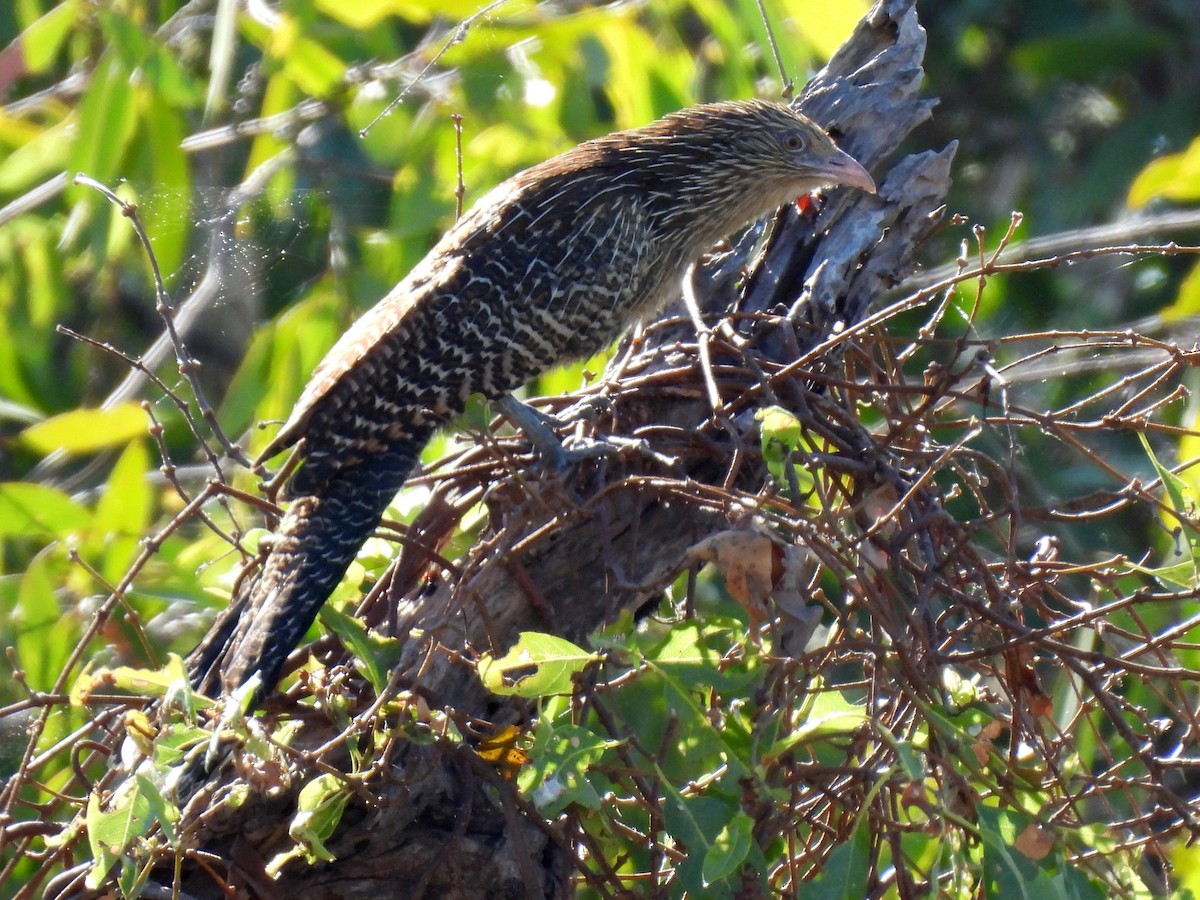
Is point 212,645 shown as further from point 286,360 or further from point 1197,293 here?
point 1197,293

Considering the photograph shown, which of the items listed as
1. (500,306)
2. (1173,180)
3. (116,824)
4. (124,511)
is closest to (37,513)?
(124,511)

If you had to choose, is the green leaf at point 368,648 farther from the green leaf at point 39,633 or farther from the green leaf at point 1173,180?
the green leaf at point 1173,180

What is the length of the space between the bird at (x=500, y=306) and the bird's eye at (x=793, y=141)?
0.01 m

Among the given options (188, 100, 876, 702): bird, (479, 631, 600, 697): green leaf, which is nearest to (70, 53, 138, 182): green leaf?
(188, 100, 876, 702): bird

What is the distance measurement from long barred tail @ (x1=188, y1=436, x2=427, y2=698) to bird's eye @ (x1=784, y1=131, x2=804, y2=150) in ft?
4.15

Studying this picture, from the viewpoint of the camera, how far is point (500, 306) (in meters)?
3.01

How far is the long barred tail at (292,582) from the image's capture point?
7.48 ft

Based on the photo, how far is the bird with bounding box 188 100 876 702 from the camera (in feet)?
8.05

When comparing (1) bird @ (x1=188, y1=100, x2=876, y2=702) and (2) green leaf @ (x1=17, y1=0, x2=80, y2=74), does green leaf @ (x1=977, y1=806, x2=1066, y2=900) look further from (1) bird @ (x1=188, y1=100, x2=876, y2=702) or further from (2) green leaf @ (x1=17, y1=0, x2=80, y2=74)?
(2) green leaf @ (x1=17, y1=0, x2=80, y2=74)

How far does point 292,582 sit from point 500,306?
0.90m

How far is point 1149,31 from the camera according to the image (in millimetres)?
6266

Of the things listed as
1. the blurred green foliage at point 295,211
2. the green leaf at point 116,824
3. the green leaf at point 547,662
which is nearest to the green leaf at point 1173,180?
the blurred green foliage at point 295,211

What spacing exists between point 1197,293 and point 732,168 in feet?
3.90

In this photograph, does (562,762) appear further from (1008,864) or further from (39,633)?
(39,633)
